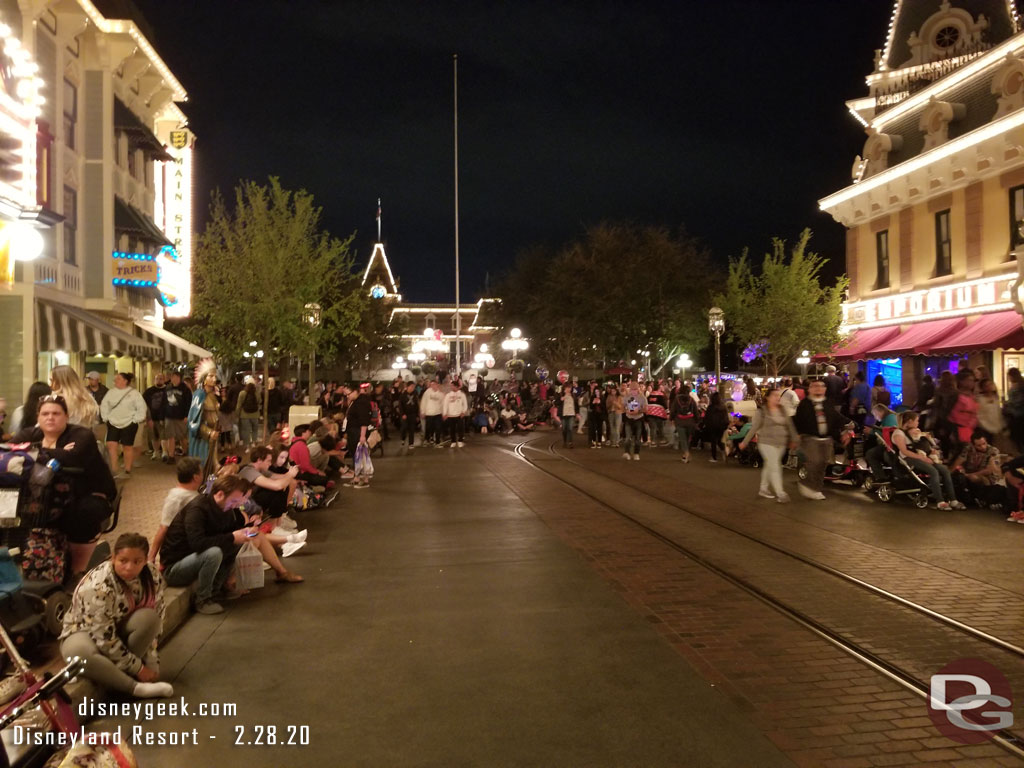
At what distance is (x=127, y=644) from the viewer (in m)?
5.50

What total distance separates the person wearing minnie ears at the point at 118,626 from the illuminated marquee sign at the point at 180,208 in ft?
76.6

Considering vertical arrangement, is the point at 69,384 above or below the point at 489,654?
above

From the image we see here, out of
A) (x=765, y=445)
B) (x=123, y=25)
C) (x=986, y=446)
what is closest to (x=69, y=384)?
(x=765, y=445)

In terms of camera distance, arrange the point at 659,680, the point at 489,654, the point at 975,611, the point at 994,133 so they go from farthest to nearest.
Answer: the point at 994,133 < the point at 975,611 < the point at 489,654 < the point at 659,680

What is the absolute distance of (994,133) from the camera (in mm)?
23828

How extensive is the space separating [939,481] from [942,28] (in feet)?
77.6

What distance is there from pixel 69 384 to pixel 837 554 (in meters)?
7.76

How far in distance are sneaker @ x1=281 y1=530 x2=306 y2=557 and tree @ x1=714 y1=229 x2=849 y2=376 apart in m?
29.8

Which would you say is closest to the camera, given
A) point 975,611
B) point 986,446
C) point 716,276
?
point 975,611

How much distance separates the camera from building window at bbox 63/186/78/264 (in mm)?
20766

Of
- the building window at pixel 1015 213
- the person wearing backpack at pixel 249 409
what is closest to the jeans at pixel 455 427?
the person wearing backpack at pixel 249 409

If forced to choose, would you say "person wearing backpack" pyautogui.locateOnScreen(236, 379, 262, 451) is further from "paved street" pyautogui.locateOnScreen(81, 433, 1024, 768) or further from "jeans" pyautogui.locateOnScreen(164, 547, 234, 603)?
"jeans" pyautogui.locateOnScreen(164, 547, 234, 603)

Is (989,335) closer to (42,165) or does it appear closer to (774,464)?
(774,464)

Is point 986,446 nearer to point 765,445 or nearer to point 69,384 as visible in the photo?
point 765,445
